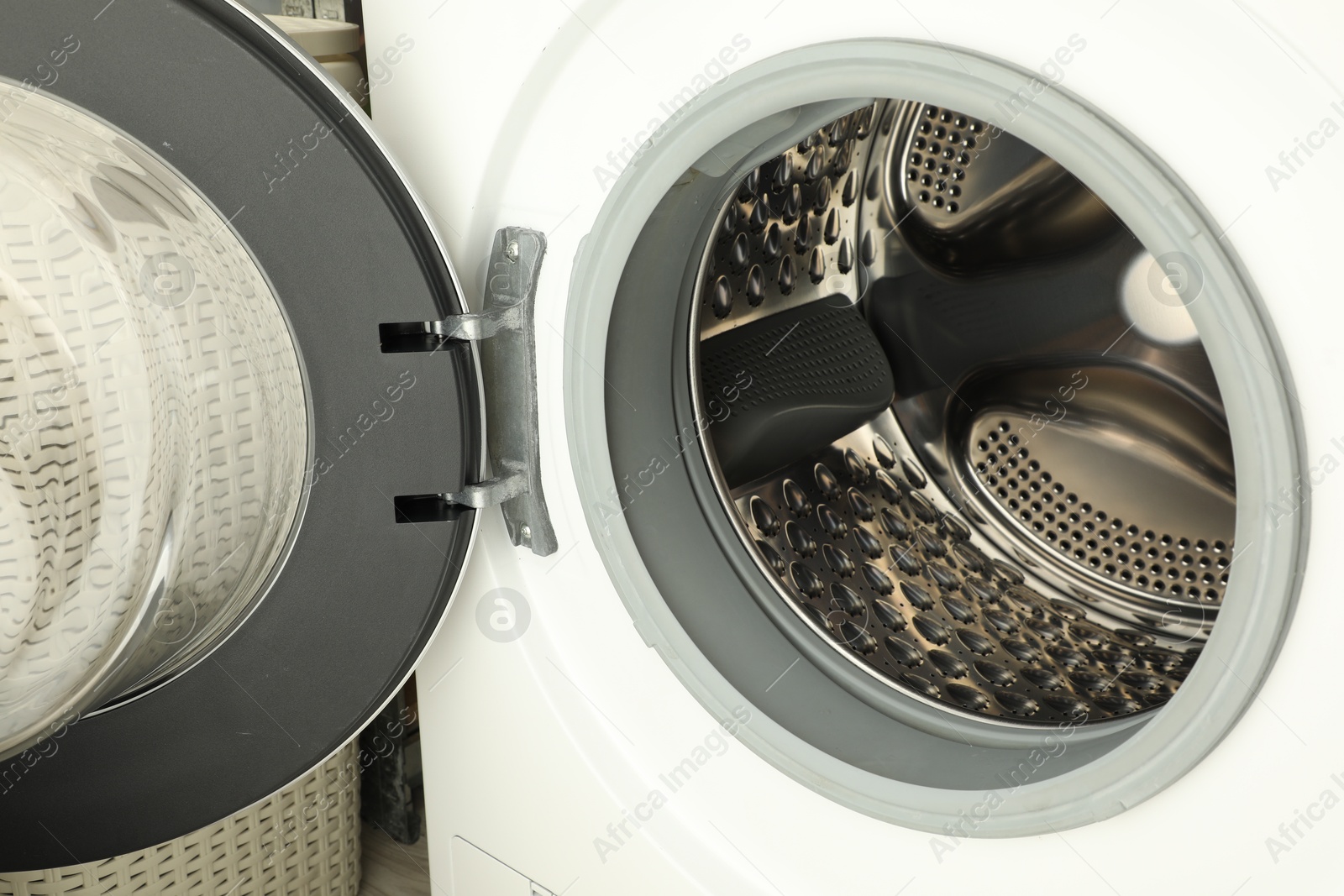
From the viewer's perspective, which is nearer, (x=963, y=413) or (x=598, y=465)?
(x=598, y=465)

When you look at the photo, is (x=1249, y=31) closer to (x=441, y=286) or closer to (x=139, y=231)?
(x=441, y=286)

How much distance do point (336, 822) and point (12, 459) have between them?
0.83 m

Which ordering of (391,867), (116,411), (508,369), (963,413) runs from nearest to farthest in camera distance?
(116,411) < (508,369) < (963,413) < (391,867)

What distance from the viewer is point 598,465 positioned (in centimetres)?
69

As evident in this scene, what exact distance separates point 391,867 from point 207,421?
96 cm

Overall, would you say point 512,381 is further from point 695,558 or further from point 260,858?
point 260,858

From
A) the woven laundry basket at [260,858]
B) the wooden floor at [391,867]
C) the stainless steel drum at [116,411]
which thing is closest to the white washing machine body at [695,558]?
the stainless steel drum at [116,411]

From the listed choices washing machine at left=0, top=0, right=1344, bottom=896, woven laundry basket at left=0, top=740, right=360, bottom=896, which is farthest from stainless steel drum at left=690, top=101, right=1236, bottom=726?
woven laundry basket at left=0, top=740, right=360, bottom=896

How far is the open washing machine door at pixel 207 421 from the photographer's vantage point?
1.96 ft

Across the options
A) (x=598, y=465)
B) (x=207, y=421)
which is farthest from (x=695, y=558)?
(x=207, y=421)

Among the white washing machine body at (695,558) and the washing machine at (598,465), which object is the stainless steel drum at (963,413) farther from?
the white washing machine body at (695,558)

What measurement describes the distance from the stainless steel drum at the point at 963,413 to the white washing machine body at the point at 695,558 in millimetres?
173

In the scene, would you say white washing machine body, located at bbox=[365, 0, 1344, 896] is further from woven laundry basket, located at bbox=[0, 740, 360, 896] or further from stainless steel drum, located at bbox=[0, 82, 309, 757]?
woven laundry basket, located at bbox=[0, 740, 360, 896]

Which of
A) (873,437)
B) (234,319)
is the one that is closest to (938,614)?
(873,437)
